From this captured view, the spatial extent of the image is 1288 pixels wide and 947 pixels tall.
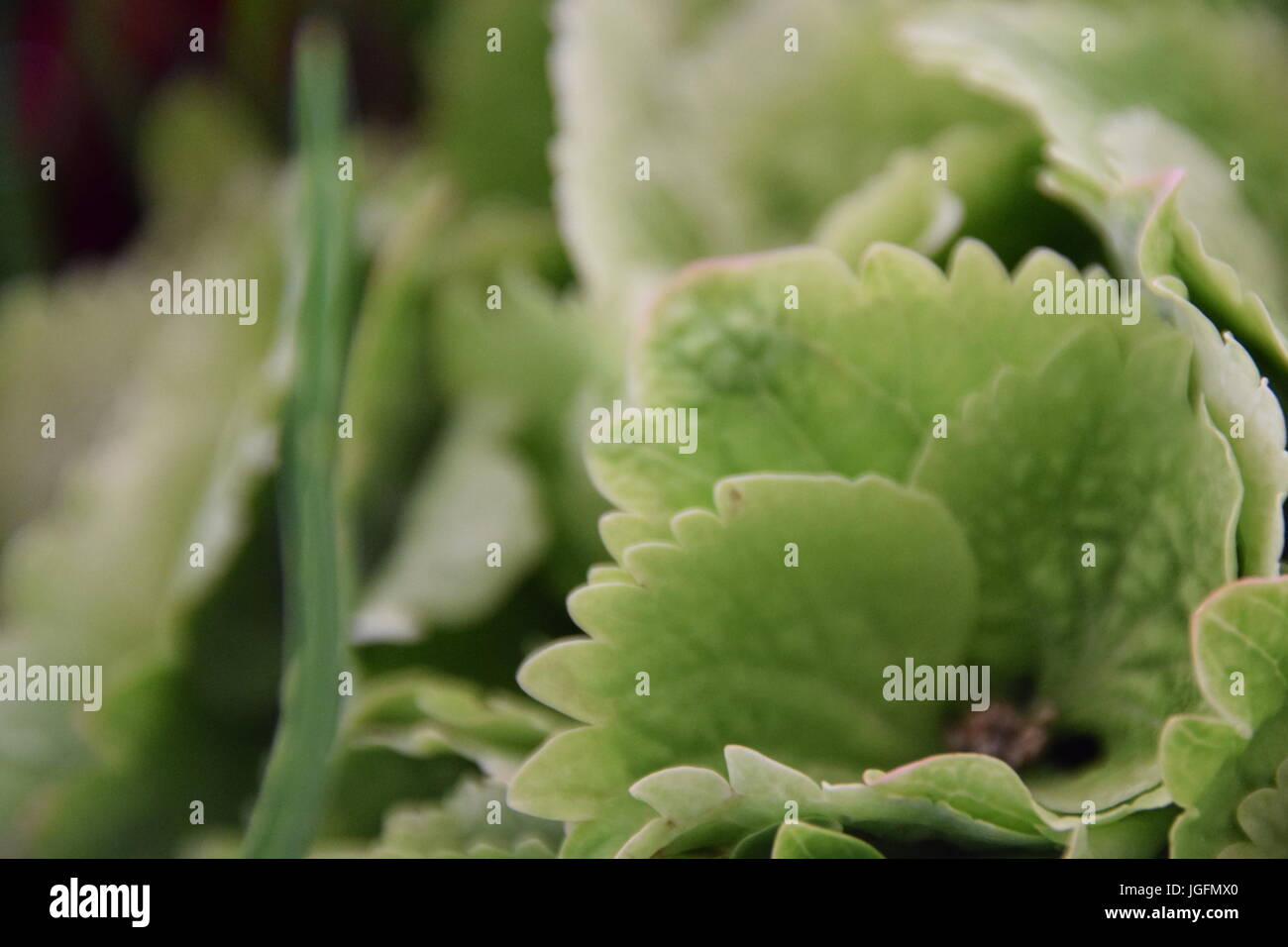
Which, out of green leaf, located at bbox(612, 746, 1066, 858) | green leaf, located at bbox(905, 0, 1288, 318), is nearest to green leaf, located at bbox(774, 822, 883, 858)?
green leaf, located at bbox(612, 746, 1066, 858)

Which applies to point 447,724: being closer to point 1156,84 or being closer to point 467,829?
point 467,829

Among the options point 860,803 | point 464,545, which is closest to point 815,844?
point 860,803

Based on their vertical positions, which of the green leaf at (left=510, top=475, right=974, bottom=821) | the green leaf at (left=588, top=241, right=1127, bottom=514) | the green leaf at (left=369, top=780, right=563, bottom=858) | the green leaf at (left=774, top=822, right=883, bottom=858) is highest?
the green leaf at (left=588, top=241, right=1127, bottom=514)

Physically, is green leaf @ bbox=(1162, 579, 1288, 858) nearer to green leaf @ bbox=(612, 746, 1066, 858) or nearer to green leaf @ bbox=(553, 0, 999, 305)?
green leaf @ bbox=(612, 746, 1066, 858)

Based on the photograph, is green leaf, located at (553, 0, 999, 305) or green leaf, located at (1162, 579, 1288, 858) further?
green leaf, located at (553, 0, 999, 305)

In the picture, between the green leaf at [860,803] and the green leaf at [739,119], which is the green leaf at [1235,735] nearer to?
the green leaf at [860,803]

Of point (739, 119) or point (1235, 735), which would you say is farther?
point (739, 119)
